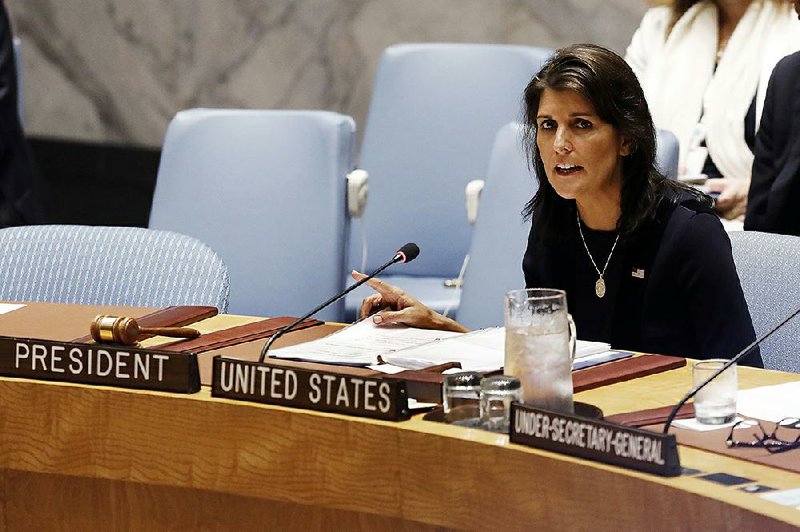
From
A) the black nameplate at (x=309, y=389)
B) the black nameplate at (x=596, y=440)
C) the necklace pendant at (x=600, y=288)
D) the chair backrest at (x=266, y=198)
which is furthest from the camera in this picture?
the chair backrest at (x=266, y=198)

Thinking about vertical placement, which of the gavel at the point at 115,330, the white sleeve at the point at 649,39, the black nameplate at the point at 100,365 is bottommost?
the black nameplate at the point at 100,365

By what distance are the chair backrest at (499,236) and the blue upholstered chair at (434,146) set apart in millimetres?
744

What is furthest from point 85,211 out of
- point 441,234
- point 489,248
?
point 489,248

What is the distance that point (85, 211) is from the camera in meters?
5.77

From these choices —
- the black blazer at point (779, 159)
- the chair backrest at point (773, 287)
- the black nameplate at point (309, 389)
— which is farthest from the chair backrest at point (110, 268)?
the black blazer at point (779, 159)

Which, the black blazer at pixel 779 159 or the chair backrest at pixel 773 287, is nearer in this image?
the chair backrest at pixel 773 287

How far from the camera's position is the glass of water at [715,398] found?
149 cm

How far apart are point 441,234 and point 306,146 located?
62 centimetres

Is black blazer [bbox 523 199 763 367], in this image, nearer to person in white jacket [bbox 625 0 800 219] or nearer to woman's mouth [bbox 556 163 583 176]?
woman's mouth [bbox 556 163 583 176]

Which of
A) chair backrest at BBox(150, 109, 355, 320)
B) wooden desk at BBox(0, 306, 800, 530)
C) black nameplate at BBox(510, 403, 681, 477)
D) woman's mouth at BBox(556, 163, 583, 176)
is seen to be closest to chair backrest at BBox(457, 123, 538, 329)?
chair backrest at BBox(150, 109, 355, 320)

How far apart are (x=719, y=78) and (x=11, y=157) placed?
6.82 ft

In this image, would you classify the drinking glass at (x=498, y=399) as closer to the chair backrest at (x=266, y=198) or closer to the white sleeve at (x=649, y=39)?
the chair backrest at (x=266, y=198)

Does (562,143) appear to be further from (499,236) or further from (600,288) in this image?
(499,236)

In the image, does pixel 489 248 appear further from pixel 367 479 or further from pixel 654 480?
pixel 654 480
